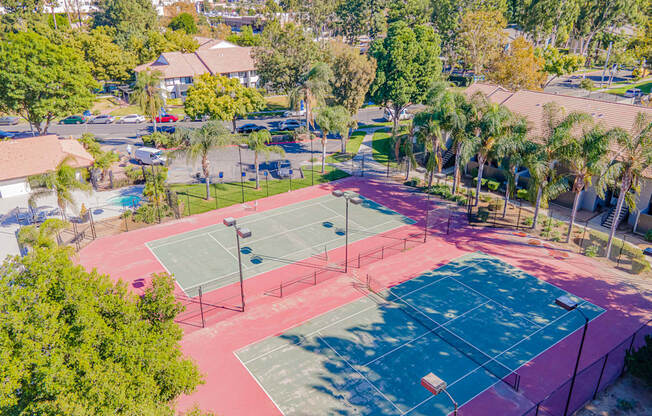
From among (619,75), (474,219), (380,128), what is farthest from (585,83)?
(474,219)

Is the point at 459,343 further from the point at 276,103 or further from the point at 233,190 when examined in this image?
the point at 276,103

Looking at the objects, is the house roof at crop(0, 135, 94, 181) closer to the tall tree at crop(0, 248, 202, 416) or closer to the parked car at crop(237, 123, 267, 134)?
the parked car at crop(237, 123, 267, 134)

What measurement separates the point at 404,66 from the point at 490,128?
2242cm

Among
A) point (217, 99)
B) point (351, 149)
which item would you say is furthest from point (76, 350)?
point (351, 149)

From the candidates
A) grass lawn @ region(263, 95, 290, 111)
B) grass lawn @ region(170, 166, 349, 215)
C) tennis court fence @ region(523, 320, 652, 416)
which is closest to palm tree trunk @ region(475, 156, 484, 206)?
grass lawn @ region(170, 166, 349, 215)

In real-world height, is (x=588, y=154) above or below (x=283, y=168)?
above

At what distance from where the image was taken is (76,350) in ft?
51.0

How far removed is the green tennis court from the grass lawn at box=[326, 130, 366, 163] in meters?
12.8

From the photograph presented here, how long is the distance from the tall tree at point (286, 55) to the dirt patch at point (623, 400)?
57115 mm

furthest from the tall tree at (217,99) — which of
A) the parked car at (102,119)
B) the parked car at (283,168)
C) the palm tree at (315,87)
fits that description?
the parked car at (102,119)

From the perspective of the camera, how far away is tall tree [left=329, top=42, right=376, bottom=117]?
57031mm

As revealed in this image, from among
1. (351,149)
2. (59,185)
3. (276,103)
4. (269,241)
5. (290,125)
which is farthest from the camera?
(276,103)

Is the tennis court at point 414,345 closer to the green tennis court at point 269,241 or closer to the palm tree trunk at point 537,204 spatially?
the green tennis court at point 269,241

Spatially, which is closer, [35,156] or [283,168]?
[35,156]
